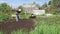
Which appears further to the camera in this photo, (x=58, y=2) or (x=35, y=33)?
(x=58, y=2)

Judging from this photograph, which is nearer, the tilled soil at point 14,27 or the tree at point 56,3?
the tilled soil at point 14,27

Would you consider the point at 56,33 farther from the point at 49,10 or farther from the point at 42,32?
the point at 49,10

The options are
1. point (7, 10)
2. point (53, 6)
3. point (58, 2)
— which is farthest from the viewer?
point (53, 6)

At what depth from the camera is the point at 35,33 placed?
188 inches

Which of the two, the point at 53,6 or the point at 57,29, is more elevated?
the point at 57,29

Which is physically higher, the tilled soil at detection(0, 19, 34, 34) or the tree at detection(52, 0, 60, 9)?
the tilled soil at detection(0, 19, 34, 34)

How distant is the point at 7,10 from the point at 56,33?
23286 mm

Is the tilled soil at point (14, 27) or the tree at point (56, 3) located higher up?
the tilled soil at point (14, 27)

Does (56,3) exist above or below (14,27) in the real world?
below

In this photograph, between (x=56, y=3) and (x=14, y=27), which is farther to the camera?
(x=56, y=3)

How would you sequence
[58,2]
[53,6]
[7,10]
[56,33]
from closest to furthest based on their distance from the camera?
[56,33] → [7,10] → [58,2] → [53,6]

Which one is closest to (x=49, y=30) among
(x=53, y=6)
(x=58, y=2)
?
(x=58, y=2)

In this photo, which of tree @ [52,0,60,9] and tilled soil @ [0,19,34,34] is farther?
tree @ [52,0,60,9]

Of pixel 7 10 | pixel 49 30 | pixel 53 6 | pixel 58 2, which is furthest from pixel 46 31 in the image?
pixel 53 6
